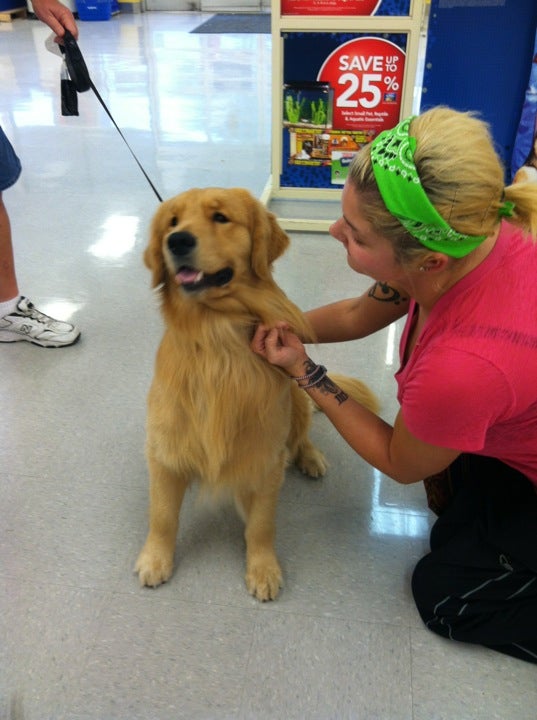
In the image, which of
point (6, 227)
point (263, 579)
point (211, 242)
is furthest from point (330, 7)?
point (263, 579)

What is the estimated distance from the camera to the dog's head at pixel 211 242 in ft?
4.34

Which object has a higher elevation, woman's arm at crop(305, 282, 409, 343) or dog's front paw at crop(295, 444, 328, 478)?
woman's arm at crop(305, 282, 409, 343)

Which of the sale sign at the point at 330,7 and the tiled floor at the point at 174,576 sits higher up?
the sale sign at the point at 330,7

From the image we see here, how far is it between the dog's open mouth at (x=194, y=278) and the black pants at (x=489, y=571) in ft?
2.77

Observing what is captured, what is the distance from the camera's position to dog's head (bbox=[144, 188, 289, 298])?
1324mm

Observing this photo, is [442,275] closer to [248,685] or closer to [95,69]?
[248,685]

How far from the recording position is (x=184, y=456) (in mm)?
1433

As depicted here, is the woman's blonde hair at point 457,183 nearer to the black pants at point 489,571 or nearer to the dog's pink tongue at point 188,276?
the dog's pink tongue at point 188,276

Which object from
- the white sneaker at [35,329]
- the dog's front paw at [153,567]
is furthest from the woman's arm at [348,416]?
the white sneaker at [35,329]

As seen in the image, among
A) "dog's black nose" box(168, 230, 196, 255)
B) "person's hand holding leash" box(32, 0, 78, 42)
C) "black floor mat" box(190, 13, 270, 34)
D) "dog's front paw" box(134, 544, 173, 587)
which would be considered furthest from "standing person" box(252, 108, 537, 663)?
"black floor mat" box(190, 13, 270, 34)

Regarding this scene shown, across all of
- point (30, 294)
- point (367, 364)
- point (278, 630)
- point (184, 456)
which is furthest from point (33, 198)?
point (278, 630)

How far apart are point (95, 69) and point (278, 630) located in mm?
7962

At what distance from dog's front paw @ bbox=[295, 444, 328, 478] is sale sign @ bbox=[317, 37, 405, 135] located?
2.28 meters

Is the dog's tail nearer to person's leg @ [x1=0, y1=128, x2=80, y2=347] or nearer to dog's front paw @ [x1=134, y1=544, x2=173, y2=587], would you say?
dog's front paw @ [x1=134, y1=544, x2=173, y2=587]
